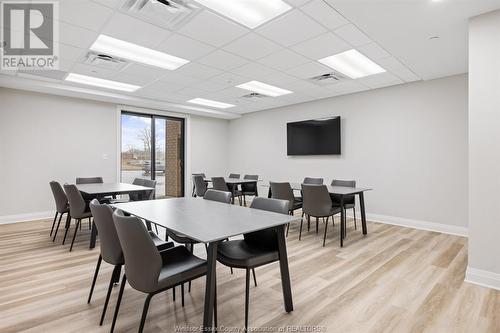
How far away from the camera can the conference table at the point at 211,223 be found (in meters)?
1.65

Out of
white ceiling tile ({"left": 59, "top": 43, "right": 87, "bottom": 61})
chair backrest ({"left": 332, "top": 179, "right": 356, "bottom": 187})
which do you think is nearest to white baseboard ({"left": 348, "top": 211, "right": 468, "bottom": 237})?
chair backrest ({"left": 332, "top": 179, "right": 356, "bottom": 187})

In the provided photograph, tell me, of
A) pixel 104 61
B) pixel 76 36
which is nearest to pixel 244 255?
pixel 76 36

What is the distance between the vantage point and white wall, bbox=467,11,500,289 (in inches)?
99.7

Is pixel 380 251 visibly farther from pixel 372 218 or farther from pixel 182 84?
pixel 182 84

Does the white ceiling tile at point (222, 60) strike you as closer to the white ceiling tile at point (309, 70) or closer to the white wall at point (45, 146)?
the white ceiling tile at point (309, 70)

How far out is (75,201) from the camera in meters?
3.50

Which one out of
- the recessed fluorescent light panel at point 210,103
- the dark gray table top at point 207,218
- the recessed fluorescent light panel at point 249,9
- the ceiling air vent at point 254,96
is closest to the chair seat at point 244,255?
the dark gray table top at point 207,218

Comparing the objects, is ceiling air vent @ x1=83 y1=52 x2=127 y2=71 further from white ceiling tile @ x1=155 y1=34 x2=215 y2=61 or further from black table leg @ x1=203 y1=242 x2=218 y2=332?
black table leg @ x1=203 y1=242 x2=218 y2=332

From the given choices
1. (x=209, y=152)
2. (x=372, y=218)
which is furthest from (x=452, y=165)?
(x=209, y=152)

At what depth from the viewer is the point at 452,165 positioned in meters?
4.43

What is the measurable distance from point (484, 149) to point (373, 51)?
181 cm

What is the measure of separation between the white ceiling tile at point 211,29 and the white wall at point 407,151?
3.55m

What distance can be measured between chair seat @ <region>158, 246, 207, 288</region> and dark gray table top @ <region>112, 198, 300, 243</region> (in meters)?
0.27

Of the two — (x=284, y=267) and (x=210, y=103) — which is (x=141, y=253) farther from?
(x=210, y=103)
